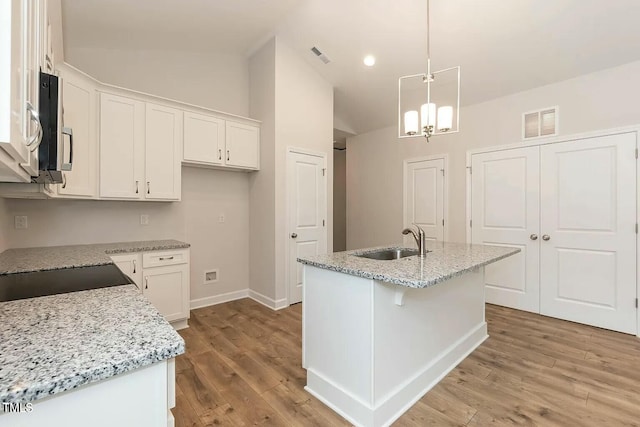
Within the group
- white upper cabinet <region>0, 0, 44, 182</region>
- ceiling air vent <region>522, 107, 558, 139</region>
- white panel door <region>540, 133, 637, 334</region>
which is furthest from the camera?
ceiling air vent <region>522, 107, 558, 139</region>

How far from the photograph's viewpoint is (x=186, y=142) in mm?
3393

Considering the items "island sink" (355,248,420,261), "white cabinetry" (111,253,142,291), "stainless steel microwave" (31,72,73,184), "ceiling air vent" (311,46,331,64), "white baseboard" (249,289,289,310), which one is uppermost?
"ceiling air vent" (311,46,331,64)

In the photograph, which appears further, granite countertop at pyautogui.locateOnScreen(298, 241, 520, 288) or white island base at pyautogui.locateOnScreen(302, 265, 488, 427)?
white island base at pyautogui.locateOnScreen(302, 265, 488, 427)

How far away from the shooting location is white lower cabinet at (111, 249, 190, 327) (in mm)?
2838

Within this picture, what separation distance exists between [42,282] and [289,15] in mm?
3311

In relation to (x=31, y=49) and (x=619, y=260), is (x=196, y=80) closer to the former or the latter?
(x=31, y=49)

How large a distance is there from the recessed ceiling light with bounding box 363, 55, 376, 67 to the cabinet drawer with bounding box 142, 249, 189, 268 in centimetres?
306

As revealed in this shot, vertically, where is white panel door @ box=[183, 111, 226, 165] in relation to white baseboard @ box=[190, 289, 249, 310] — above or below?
above

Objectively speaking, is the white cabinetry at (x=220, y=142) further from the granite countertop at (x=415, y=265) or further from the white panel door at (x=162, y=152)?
the granite countertop at (x=415, y=265)

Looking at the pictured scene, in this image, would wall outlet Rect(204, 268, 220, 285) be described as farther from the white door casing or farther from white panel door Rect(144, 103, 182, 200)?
the white door casing

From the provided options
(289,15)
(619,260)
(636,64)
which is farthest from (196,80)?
(619,260)

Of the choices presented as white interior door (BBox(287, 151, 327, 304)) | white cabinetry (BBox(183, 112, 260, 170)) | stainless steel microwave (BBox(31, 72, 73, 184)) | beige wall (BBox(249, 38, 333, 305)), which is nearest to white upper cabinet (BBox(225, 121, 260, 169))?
white cabinetry (BBox(183, 112, 260, 170))

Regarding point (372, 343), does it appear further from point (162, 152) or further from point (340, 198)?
point (340, 198)

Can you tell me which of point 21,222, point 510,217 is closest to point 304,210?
point 510,217
